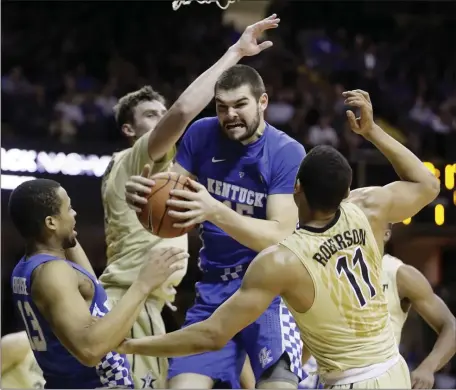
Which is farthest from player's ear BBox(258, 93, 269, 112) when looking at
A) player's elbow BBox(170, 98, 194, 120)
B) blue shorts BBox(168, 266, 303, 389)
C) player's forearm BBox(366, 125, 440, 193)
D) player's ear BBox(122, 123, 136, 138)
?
player's ear BBox(122, 123, 136, 138)

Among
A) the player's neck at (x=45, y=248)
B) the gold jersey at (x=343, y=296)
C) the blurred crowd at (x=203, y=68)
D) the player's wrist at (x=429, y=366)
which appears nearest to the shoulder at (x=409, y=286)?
the player's wrist at (x=429, y=366)

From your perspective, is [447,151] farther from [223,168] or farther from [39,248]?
[39,248]

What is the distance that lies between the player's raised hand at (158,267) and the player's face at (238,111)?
106cm

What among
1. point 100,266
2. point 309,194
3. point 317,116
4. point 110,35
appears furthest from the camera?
point 110,35

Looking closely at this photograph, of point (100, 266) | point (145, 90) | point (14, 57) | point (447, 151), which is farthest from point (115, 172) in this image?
point (14, 57)

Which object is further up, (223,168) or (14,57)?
(14,57)

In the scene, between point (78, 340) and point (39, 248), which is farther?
point (39, 248)

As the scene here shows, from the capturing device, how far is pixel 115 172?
561 cm

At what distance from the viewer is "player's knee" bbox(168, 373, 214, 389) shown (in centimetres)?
471

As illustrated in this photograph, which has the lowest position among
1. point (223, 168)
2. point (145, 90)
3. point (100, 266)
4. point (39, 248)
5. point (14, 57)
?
point (100, 266)

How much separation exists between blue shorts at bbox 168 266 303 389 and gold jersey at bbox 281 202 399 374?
2.50 ft

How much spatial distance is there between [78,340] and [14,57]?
8.07 metres

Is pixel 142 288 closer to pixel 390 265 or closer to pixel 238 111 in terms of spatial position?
pixel 238 111

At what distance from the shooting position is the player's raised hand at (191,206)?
4.31 m
